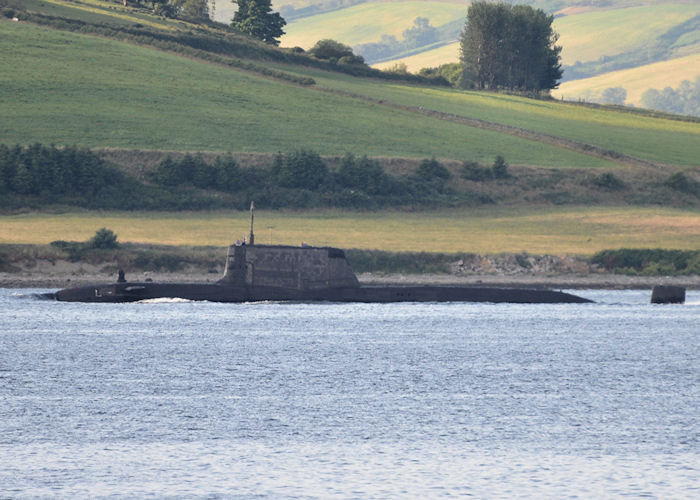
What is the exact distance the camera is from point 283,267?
65.1m

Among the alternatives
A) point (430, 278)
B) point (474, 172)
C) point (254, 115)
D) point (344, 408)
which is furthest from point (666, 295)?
Answer: point (254, 115)

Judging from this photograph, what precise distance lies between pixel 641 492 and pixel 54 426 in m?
16.0

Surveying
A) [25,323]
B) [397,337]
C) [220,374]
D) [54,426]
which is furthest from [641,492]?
[25,323]

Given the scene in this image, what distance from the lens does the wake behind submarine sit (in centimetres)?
6469

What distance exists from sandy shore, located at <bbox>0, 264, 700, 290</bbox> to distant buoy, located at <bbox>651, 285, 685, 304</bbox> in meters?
6.66

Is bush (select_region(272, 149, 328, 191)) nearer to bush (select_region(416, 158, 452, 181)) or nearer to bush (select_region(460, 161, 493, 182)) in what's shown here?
bush (select_region(416, 158, 452, 181))

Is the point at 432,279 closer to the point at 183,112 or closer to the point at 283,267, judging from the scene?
the point at 283,267

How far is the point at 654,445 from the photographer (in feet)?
103

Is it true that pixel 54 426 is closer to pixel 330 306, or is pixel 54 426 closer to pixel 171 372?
pixel 171 372

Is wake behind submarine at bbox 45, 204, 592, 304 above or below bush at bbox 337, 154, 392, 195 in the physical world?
below

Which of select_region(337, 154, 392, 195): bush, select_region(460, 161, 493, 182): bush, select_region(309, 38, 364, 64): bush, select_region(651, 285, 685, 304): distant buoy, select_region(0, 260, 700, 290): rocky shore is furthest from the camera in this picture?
→ select_region(309, 38, 364, 64): bush

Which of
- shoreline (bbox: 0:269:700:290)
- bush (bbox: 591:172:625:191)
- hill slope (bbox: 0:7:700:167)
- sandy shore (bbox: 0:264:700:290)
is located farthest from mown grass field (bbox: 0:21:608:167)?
shoreline (bbox: 0:269:700:290)

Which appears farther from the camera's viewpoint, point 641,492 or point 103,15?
point 103,15

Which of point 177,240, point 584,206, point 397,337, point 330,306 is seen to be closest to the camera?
point 397,337
